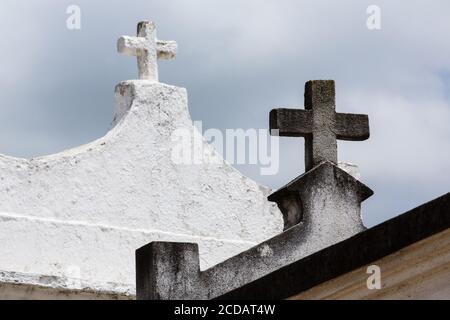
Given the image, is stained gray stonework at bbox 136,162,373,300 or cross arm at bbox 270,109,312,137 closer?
stained gray stonework at bbox 136,162,373,300

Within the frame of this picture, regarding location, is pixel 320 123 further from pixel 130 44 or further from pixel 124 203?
pixel 130 44

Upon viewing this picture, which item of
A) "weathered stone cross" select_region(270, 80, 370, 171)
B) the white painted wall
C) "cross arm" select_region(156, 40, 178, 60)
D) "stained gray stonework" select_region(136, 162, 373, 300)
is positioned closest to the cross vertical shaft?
"weathered stone cross" select_region(270, 80, 370, 171)

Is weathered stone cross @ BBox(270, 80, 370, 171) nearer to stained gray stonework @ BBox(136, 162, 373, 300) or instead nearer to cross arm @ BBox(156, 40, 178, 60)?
stained gray stonework @ BBox(136, 162, 373, 300)

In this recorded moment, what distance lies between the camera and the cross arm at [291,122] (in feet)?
34.2

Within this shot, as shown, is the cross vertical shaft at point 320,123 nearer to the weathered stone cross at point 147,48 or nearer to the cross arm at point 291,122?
the cross arm at point 291,122

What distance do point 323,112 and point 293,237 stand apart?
0.89 m

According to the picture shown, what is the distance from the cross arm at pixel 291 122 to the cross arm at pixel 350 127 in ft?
0.70

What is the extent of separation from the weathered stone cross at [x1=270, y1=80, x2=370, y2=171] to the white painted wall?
6.38 feet

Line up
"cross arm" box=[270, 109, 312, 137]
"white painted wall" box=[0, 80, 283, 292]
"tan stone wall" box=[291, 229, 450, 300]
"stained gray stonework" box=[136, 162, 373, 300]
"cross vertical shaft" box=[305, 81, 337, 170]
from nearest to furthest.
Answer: "tan stone wall" box=[291, 229, 450, 300], "stained gray stonework" box=[136, 162, 373, 300], "cross arm" box=[270, 109, 312, 137], "cross vertical shaft" box=[305, 81, 337, 170], "white painted wall" box=[0, 80, 283, 292]

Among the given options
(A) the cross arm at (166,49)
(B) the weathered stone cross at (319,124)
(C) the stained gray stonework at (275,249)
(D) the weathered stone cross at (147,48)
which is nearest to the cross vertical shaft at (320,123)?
(B) the weathered stone cross at (319,124)

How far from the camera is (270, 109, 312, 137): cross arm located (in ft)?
34.2

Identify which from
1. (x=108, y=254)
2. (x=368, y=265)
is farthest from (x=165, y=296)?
(x=108, y=254)

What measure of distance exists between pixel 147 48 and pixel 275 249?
11.4 feet
